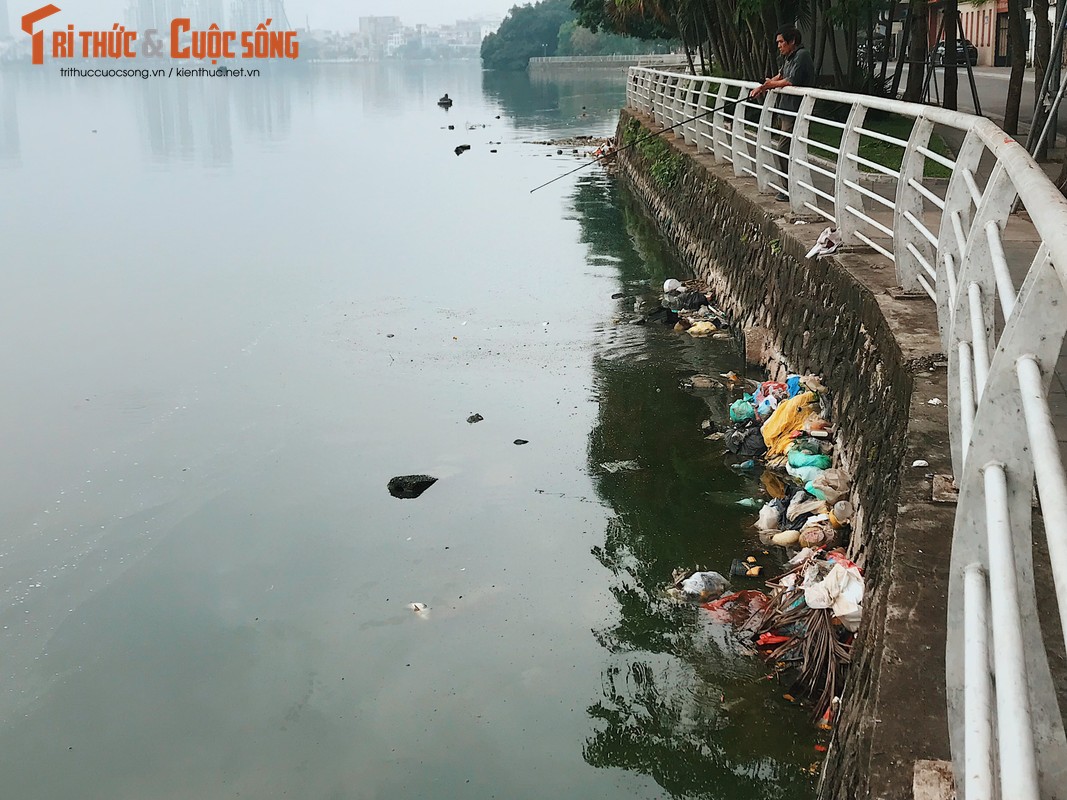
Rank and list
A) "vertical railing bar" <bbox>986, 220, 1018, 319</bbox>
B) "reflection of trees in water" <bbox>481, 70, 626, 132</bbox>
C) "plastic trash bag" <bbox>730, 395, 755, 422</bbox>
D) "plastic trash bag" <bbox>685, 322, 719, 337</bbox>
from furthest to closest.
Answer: "reflection of trees in water" <bbox>481, 70, 626, 132</bbox> < "plastic trash bag" <bbox>685, 322, 719, 337</bbox> < "plastic trash bag" <bbox>730, 395, 755, 422</bbox> < "vertical railing bar" <bbox>986, 220, 1018, 319</bbox>

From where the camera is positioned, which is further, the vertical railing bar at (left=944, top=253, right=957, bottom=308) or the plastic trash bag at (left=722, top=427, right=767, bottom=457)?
the plastic trash bag at (left=722, top=427, right=767, bottom=457)

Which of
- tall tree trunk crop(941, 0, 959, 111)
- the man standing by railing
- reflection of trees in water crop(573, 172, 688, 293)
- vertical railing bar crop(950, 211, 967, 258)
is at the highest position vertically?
tall tree trunk crop(941, 0, 959, 111)

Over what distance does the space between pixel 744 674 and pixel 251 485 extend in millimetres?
3654

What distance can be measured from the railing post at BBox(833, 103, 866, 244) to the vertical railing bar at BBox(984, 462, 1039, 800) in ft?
18.3

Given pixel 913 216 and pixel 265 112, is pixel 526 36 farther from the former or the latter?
pixel 913 216

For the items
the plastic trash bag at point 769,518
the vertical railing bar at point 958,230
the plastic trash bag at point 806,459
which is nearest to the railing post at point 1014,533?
the vertical railing bar at point 958,230

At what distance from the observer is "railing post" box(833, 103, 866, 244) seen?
7086mm

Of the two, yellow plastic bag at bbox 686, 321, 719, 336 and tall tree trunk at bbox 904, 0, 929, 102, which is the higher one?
tall tree trunk at bbox 904, 0, 929, 102

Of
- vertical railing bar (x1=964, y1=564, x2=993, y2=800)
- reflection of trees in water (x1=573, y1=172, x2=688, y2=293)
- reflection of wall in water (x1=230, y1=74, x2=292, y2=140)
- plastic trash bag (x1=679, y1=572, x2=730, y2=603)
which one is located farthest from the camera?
reflection of wall in water (x1=230, y1=74, x2=292, y2=140)

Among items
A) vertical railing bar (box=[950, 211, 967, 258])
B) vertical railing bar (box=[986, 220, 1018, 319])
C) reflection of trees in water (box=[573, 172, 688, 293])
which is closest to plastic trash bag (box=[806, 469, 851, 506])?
vertical railing bar (box=[950, 211, 967, 258])

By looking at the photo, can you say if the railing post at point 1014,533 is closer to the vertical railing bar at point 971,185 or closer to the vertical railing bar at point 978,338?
the vertical railing bar at point 978,338

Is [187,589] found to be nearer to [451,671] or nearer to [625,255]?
[451,671]

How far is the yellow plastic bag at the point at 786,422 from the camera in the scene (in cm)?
692

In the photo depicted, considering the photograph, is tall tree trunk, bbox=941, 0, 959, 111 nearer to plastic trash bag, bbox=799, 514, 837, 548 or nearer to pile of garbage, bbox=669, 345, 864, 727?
pile of garbage, bbox=669, 345, 864, 727
